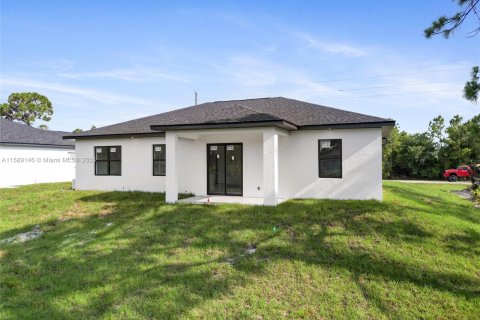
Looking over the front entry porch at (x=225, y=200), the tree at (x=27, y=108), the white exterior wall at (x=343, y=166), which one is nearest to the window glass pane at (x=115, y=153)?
the front entry porch at (x=225, y=200)

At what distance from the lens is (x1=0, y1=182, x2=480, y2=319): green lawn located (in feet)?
14.3

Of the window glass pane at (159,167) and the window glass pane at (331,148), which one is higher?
the window glass pane at (331,148)

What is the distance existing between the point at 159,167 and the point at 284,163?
18.4 ft

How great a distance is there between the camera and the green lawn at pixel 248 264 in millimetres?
4359

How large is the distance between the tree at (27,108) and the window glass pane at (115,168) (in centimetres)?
3910

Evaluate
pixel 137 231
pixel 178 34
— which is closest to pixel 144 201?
pixel 137 231

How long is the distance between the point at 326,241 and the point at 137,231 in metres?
4.74

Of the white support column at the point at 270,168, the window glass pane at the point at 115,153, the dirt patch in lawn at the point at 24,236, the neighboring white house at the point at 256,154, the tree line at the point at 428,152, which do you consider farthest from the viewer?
the tree line at the point at 428,152

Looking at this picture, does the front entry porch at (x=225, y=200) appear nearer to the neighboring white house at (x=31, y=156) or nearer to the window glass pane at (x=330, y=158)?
the window glass pane at (x=330, y=158)

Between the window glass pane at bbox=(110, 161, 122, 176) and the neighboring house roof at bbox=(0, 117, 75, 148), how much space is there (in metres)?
10.0

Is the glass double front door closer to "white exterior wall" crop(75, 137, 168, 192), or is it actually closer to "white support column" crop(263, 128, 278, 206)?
"white exterior wall" crop(75, 137, 168, 192)

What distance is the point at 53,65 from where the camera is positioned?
16.9m

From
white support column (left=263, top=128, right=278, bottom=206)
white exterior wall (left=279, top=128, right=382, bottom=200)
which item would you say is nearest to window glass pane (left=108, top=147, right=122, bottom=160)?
white exterior wall (left=279, top=128, right=382, bottom=200)

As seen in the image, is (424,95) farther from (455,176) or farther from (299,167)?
(299,167)
